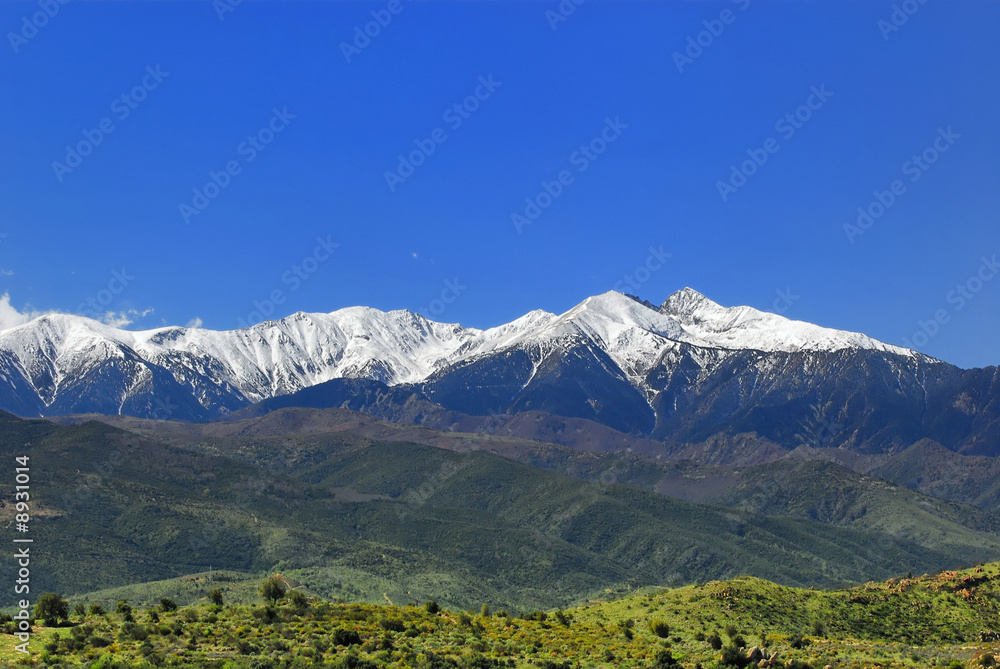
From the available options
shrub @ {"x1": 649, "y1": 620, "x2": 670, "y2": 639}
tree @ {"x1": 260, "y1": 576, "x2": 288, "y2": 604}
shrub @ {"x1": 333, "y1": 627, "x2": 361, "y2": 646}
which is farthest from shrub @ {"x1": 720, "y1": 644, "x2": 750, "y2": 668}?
tree @ {"x1": 260, "y1": 576, "x2": 288, "y2": 604}

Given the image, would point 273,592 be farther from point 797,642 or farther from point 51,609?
point 797,642

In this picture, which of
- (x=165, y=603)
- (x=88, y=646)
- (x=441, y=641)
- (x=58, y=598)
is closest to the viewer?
(x=88, y=646)

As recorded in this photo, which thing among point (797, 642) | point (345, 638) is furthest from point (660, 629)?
point (345, 638)

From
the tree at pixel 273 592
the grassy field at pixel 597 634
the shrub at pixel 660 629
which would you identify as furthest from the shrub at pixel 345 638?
the shrub at pixel 660 629

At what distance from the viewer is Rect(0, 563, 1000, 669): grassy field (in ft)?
237

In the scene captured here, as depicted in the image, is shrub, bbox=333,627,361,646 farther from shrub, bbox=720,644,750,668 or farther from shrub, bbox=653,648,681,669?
shrub, bbox=720,644,750,668

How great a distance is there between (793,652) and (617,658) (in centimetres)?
1321

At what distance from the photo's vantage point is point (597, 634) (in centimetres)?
8744

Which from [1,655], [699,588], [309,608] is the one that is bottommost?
[1,655]

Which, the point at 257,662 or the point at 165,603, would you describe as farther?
the point at 165,603

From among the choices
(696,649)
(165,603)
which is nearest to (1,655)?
(165,603)

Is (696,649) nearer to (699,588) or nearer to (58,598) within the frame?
(699,588)

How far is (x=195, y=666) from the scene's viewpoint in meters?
69.1

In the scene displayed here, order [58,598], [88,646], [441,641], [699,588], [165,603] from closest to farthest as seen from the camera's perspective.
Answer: [88,646], [441,641], [58,598], [165,603], [699,588]
